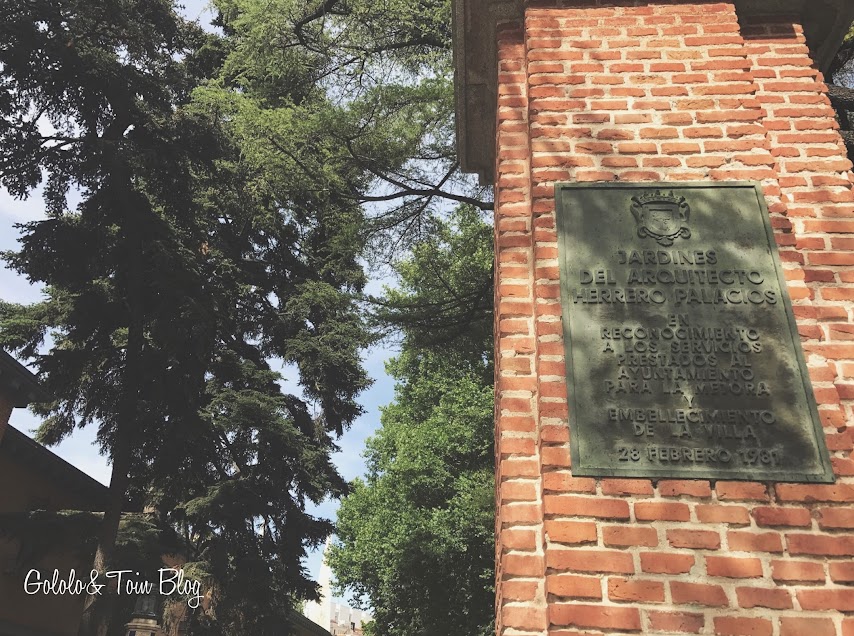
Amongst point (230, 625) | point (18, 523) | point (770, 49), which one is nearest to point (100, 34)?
point (18, 523)

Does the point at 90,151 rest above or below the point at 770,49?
above

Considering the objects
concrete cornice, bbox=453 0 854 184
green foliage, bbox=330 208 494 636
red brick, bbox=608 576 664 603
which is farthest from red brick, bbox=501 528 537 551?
green foliage, bbox=330 208 494 636

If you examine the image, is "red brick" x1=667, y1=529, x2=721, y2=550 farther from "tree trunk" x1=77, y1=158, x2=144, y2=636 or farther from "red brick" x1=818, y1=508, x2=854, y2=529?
"tree trunk" x1=77, y1=158, x2=144, y2=636

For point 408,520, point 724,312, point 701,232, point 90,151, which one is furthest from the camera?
point 408,520

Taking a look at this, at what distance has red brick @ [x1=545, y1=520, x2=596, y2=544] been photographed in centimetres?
241

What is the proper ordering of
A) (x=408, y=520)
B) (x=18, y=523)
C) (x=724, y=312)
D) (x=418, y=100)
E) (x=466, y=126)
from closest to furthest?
(x=724, y=312) → (x=466, y=126) → (x=418, y=100) → (x=18, y=523) → (x=408, y=520)

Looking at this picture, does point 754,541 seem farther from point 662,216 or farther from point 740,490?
point 662,216

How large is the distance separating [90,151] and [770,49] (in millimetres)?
14561

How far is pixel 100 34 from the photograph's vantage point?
1535 centimetres

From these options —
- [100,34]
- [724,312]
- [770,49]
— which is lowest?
[724,312]

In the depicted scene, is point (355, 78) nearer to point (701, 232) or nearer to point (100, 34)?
point (100, 34)

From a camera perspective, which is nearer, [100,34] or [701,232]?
[701,232]

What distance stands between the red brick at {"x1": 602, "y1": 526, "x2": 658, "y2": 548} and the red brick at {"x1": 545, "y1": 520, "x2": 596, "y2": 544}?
48 mm

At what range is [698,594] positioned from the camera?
2.30m
